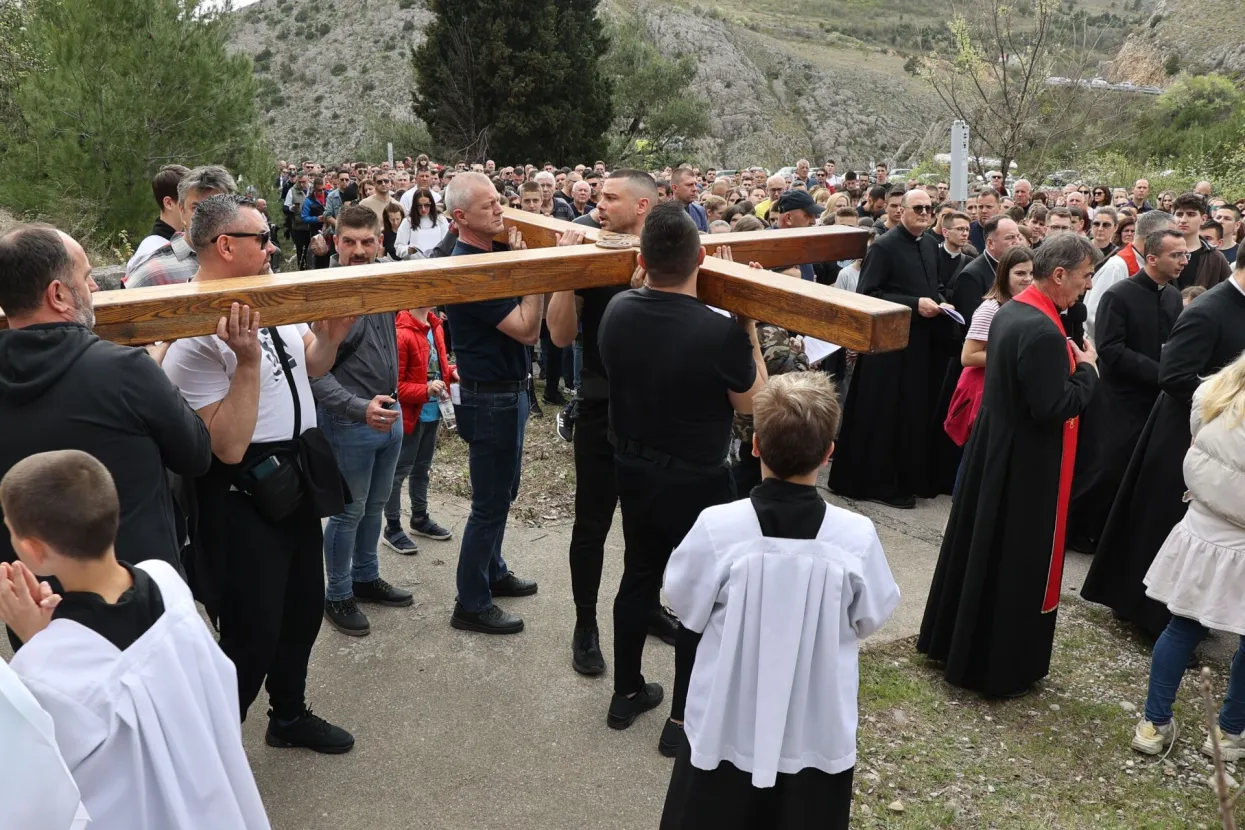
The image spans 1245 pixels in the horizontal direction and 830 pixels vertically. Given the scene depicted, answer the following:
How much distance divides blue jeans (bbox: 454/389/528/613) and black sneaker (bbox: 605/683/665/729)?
978 mm

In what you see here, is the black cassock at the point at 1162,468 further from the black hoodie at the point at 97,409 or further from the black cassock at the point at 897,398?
the black hoodie at the point at 97,409

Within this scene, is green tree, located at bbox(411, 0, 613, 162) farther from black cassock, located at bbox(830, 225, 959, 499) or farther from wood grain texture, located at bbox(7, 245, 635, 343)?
wood grain texture, located at bbox(7, 245, 635, 343)

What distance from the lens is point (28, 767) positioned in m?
1.69

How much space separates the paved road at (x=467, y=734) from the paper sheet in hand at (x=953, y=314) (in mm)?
2147

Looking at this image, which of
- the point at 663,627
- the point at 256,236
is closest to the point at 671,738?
the point at 663,627

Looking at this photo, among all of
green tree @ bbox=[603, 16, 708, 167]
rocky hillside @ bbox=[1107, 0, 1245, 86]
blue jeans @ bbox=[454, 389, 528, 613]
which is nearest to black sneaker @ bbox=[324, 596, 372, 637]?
blue jeans @ bbox=[454, 389, 528, 613]

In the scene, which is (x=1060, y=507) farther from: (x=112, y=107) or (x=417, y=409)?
(x=112, y=107)

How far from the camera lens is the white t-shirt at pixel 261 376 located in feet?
10.5

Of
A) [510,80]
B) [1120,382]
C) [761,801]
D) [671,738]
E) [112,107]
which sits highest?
[510,80]

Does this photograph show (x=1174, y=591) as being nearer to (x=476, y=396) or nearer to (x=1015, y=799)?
(x=1015, y=799)

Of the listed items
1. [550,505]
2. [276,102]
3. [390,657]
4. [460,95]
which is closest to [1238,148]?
[460,95]

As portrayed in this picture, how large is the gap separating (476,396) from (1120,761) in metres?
3.09

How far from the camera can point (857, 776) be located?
380 cm

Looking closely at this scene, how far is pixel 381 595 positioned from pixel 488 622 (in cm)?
64
